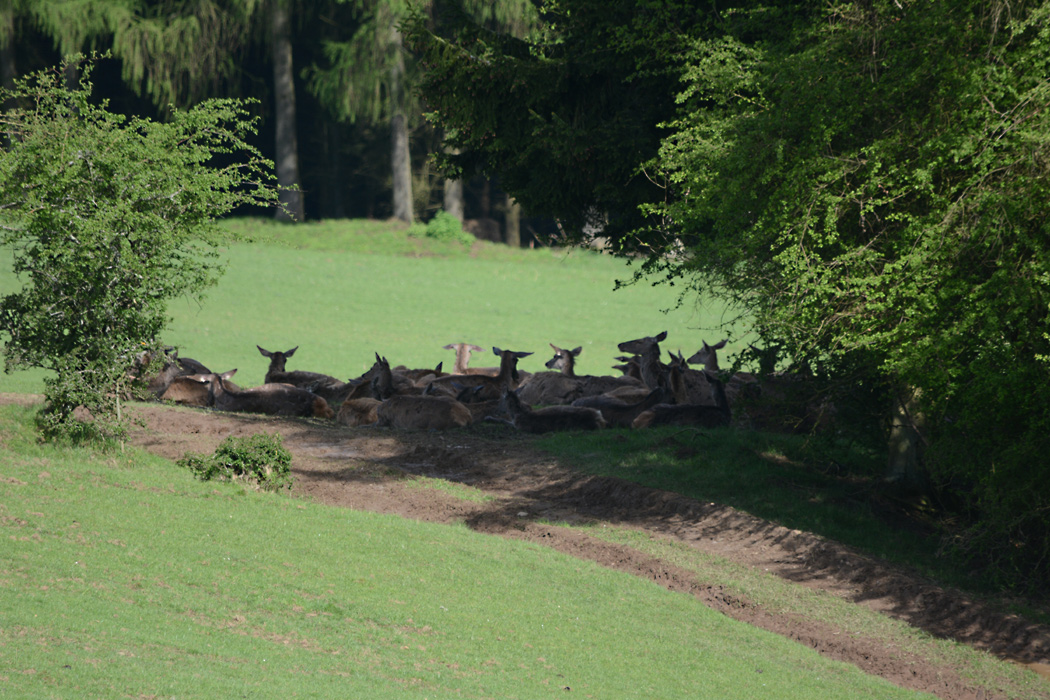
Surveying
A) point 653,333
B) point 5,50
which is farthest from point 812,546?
point 5,50

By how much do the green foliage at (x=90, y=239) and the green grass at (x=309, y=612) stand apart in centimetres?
103

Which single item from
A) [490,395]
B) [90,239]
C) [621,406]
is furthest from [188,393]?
[90,239]

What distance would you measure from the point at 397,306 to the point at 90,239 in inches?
883

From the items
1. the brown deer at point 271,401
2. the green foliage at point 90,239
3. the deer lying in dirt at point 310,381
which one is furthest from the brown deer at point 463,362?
the green foliage at point 90,239

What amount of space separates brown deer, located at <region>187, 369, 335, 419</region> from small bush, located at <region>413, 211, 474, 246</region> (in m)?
23.4

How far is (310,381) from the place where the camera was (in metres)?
20.6

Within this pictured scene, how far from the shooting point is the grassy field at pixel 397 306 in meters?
27.0

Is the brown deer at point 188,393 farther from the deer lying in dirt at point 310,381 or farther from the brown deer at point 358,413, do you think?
the brown deer at point 358,413

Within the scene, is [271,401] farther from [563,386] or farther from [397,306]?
[397,306]

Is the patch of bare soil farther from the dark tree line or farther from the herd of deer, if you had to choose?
the dark tree line

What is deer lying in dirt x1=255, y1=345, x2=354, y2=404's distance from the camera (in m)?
19.9

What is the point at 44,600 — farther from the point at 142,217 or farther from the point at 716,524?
the point at 716,524

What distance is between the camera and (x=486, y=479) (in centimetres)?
1417

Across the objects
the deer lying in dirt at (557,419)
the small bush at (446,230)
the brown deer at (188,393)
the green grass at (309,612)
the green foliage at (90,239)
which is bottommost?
the green grass at (309,612)
